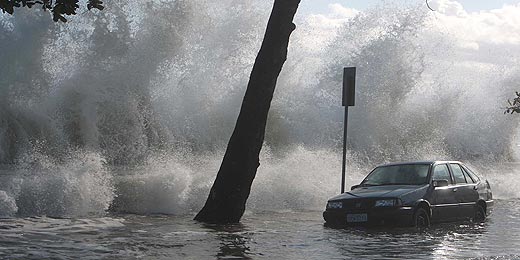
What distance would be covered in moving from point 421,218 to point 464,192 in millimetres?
1836

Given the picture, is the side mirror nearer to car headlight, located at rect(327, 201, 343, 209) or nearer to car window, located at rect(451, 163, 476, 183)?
car window, located at rect(451, 163, 476, 183)

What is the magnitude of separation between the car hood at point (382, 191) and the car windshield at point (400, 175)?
0.37 m

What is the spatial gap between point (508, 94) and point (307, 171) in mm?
21400

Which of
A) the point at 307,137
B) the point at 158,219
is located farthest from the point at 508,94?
the point at 158,219

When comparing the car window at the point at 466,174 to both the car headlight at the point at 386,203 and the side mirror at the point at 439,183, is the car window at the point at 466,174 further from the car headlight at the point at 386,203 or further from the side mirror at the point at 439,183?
the car headlight at the point at 386,203

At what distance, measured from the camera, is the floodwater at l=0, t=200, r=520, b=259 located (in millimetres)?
11539

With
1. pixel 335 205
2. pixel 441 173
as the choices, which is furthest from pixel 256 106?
pixel 441 173

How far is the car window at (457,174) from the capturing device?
1772 centimetres

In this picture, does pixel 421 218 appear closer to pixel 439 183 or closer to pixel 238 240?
pixel 439 183

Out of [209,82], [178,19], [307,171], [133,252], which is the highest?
[178,19]

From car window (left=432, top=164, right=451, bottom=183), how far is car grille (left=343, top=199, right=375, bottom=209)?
173cm

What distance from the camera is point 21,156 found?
26.5 m

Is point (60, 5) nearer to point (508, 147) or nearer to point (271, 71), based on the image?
point (271, 71)

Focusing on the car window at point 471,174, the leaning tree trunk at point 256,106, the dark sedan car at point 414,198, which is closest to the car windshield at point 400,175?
the dark sedan car at point 414,198
